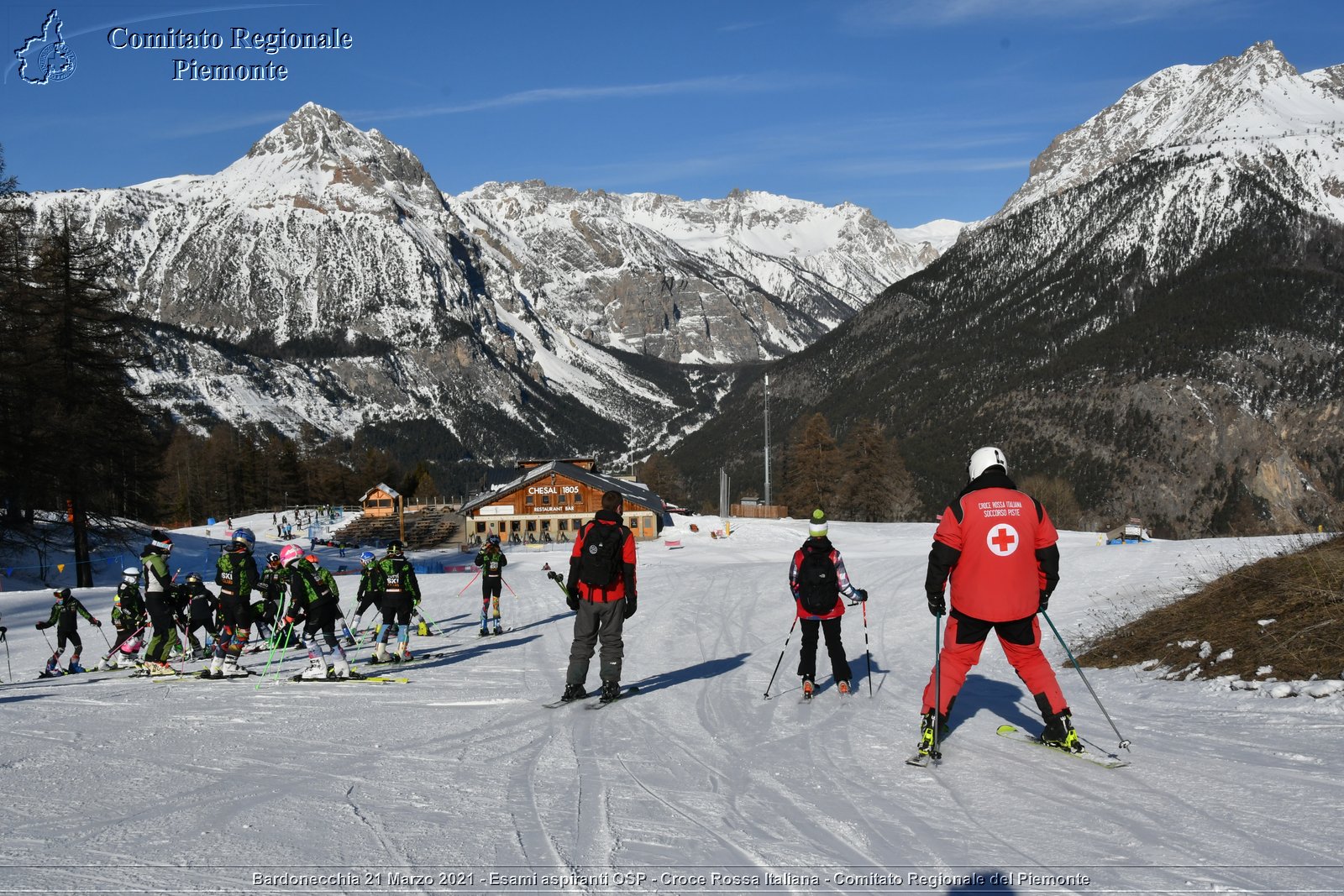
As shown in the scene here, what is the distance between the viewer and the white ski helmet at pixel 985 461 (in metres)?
7.07

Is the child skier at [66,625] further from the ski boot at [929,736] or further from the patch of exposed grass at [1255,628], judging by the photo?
the patch of exposed grass at [1255,628]

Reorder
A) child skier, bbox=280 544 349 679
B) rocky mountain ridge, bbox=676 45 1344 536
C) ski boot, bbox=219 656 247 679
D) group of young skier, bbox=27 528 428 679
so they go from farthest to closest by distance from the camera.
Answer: rocky mountain ridge, bbox=676 45 1344 536
ski boot, bbox=219 656 247 679
group of young skier, bbox=27 528 428 679
child skier, bbox=280 544 349 679

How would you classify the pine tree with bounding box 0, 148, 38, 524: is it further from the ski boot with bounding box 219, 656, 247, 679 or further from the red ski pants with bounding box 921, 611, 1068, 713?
the red ski pants with bounding box 921, 611, 1068, 713

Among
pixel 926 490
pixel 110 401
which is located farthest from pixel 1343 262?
pixel 110 401

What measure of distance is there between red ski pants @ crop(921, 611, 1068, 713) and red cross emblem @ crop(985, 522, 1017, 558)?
52cm

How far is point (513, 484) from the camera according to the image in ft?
223

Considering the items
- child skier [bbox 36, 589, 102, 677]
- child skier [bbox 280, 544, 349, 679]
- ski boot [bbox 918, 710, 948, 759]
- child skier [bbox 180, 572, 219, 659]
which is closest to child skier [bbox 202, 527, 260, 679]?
child skier [bbox 280, 544, 349, 679]

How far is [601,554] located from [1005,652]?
4320 mm

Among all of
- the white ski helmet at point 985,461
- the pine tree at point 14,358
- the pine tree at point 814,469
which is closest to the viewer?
the white ski helmet at point 985,461

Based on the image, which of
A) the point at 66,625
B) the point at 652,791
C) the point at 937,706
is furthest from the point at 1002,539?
the point at 66,625

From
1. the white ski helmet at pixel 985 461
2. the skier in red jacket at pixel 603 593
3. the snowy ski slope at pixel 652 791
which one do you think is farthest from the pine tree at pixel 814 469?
the white ski helmet at pixel 985 461

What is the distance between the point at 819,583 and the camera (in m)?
10.5

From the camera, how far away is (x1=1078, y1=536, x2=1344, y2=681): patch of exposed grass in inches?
363

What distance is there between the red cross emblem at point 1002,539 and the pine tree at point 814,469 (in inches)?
2892
